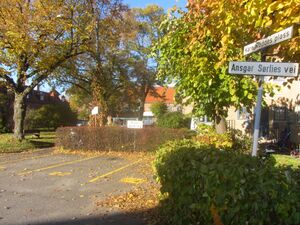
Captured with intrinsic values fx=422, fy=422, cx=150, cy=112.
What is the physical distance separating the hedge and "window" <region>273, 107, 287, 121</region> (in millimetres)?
5836

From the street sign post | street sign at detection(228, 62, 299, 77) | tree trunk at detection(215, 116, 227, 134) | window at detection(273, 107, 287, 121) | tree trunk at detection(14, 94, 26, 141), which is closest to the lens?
the street sign post

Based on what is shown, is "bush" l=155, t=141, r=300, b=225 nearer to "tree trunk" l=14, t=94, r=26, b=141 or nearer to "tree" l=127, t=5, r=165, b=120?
"tree trunk" l=14, t=94, r=26, b=141

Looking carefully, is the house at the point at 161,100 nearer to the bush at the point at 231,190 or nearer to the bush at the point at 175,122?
the bush at the point at 175,122

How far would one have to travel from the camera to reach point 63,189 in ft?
33.9

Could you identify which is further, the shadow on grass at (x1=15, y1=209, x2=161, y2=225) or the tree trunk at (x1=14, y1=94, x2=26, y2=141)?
the tree trunk at (x1=14, y1=94, x2=26, y2=141)

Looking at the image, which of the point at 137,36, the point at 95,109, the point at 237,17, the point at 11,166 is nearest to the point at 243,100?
the point at 237,17

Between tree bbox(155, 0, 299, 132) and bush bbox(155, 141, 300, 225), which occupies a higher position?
tree bbox(155, 0, 299, 132)

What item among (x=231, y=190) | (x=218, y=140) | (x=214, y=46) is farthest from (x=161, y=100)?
(x=231, y=190)

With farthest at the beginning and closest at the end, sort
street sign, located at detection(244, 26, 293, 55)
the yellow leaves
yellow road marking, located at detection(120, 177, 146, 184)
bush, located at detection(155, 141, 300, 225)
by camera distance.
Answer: yellow road marking, located at detection(120, 177, 146, 184) → street sign, located at detection(244, 26, 293, 55) → the yellow leaves → bush, located at detection(155, 141, 300, 225)

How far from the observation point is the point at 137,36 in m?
51.9

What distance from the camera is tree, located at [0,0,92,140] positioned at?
74.8 feet

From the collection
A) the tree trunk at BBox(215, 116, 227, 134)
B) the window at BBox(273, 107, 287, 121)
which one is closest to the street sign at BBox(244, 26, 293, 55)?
the tree trunk at BBox(215, 116, 227, 134)

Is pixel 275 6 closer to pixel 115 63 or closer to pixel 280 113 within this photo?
pixel 280 113

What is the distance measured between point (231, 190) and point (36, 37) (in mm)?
20450
